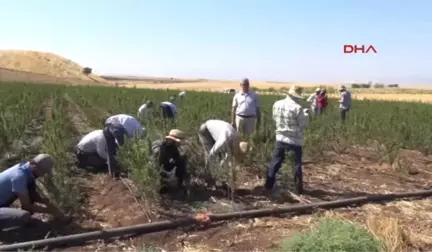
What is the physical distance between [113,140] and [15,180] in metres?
1.88

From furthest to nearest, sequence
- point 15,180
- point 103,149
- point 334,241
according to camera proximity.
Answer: point 103,149
point 15,180
point 334,241

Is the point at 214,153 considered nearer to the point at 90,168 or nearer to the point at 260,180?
the point at 260,180

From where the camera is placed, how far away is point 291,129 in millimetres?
6281

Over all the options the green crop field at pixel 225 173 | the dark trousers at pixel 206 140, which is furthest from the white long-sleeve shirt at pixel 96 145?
the dark trousers at pixel 206 140

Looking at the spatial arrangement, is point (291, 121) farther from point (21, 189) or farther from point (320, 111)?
point (320, 111)

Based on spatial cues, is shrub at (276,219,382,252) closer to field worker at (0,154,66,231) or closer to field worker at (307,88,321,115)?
field worker at (0,154,66,231)

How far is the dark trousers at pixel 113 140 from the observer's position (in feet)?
21.3

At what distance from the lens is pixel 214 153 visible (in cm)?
612

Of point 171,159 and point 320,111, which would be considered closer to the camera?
point 171,159

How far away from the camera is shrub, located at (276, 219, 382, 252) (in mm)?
3859

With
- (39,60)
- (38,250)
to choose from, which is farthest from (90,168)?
(39,60)

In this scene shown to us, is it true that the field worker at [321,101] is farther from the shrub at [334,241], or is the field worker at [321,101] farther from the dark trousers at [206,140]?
the shrub at [334,241]

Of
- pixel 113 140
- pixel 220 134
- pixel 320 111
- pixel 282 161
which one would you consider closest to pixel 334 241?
pixel 220 134

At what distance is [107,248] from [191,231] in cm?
82
